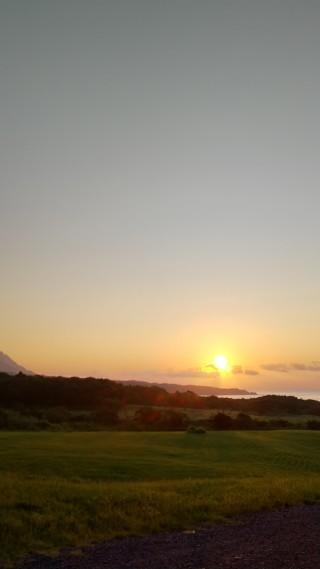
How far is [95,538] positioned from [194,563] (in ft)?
16.2

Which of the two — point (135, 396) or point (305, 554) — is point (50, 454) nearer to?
point (305, 554)

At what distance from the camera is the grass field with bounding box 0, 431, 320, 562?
20.1m

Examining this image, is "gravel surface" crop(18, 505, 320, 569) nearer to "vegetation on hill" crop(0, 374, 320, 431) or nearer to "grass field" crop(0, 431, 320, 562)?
"grass field" crop(0, 431, 320, 562)

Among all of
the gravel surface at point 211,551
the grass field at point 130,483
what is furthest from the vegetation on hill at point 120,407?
the gravel surface at point 211,551

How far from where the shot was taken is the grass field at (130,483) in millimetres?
20141

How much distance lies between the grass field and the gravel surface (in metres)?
1.31

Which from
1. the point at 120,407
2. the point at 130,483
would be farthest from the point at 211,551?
the point at 120,407

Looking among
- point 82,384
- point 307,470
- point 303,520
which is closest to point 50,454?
point 307,470

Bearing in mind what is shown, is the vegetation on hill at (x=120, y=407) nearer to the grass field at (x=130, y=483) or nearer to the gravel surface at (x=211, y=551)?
the grass field at (x=130, y=483)

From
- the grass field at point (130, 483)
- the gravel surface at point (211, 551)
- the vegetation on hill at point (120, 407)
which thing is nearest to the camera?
the gravel surface at point (211, 551)

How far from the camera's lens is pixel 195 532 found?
20.0m

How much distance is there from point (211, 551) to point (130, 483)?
1525cm

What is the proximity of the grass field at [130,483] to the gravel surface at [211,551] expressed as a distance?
1309 millimetres

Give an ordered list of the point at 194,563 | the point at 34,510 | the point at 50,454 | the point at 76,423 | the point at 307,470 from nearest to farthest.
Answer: the point at 194,563
the point at 34,510
the point at 50,454
the point at 307,470
the point at 76,423
